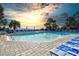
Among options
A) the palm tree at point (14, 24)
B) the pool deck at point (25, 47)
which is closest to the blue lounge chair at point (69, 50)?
the pool deck at point (25, 47)

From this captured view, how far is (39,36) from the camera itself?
2102mm

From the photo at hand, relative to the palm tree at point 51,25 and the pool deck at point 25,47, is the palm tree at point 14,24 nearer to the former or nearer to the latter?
the pool deck at point 25,47

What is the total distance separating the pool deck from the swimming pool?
40 millimetres

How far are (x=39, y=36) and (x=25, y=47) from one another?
0.64 ft

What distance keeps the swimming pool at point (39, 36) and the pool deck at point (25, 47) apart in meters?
0.04

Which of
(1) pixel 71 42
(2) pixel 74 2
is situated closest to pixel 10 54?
(1) pixel 71 42

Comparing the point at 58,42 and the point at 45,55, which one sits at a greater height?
the point at 58,42

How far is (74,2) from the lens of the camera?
2.08 m

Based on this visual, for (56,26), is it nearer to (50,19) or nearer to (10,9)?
(50,19)

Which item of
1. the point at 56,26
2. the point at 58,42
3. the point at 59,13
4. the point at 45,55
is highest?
the point at 59,13

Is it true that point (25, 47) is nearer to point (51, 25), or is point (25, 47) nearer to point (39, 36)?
point (39, 36)

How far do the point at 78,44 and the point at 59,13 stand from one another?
1.30 ft

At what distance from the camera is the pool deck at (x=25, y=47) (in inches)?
81.7

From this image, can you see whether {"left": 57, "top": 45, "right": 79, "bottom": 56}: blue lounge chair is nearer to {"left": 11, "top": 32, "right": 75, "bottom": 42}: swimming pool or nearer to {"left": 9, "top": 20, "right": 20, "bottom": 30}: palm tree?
{"left": 11, "top": 32, "right": 75, "bottom": 42}: swimming pool
